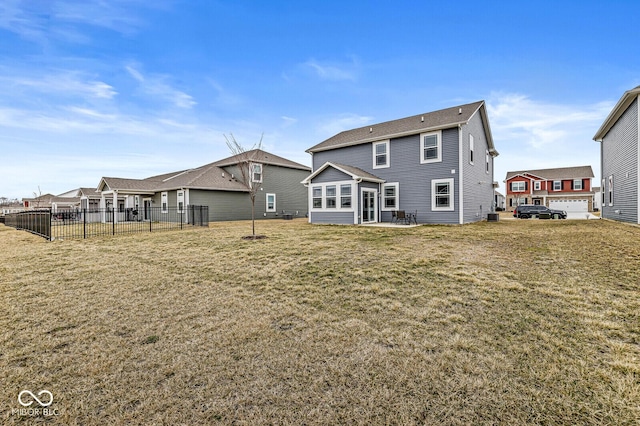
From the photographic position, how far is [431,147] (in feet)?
54.5

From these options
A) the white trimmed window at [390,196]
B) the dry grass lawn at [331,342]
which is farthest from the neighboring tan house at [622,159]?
the white trimmed window at [390,196]

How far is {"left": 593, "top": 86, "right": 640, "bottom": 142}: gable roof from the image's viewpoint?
40.5ft

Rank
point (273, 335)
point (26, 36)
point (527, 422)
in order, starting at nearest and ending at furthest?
point (527, 422) → point (273, 335) → point (26, 36)

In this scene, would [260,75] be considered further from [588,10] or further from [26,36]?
[588,10]

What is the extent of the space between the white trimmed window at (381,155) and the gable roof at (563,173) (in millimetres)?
37061

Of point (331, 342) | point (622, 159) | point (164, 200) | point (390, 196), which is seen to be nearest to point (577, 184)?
point (622, 159)

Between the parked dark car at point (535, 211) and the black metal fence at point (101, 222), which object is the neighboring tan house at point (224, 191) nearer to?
the black metal fence at point (101, 222)

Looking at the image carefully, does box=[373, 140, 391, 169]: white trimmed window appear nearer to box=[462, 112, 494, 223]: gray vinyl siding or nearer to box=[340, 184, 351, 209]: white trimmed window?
box=[340, 184, 351, 209]: white trimmed window

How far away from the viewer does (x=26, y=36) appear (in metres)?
11.7

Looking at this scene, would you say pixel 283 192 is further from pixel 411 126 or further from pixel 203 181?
pixel 411 126

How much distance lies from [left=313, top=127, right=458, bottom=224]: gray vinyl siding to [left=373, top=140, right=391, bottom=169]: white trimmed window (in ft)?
0.74

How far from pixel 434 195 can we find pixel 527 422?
15698 mm

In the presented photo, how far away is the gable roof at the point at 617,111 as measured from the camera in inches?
486

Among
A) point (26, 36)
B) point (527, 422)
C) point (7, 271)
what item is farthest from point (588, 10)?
point (26, 36)
